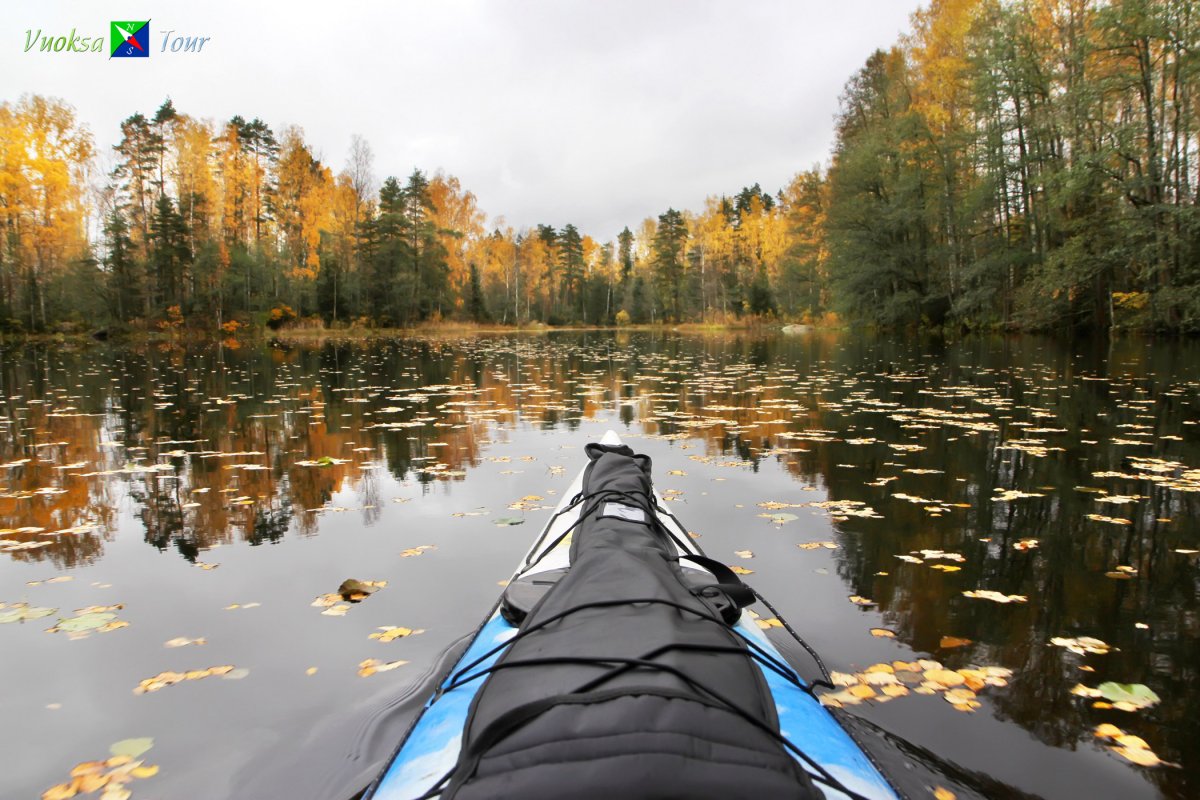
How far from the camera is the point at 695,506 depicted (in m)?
4.92

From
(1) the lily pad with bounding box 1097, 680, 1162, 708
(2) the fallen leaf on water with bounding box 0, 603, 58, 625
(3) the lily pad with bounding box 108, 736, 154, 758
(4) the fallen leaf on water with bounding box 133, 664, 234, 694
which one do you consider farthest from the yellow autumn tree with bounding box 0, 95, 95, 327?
(1) the lily pad with bounding box 1097, 680, 1162, 708

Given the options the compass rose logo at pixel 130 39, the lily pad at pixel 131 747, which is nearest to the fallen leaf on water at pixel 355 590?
the lily pad at pixel 131 747

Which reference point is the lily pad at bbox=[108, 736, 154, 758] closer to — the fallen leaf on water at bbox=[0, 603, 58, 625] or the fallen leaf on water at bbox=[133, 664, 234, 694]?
the fallen leaf on water at bbox=[133, 664, 234, 694]

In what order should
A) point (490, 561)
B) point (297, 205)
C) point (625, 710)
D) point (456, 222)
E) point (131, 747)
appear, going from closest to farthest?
point (625, 710)
point (131, 747)
point (490, 561)
point (297, 205)
point (456, 222)

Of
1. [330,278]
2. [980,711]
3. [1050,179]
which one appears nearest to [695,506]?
[980,711]

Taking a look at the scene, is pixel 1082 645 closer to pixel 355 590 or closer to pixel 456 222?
pixel 355 590

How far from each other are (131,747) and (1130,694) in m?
3.66

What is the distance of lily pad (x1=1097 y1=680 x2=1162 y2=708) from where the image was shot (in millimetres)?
2359

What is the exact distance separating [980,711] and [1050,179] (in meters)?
22.1

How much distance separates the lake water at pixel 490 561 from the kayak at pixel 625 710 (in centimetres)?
77

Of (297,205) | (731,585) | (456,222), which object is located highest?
(456,222)

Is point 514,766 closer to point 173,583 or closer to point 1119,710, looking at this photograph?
point 1119,710

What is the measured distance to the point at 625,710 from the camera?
→ 1208 mm

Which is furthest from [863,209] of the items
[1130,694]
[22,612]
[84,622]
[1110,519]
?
[22,612]
